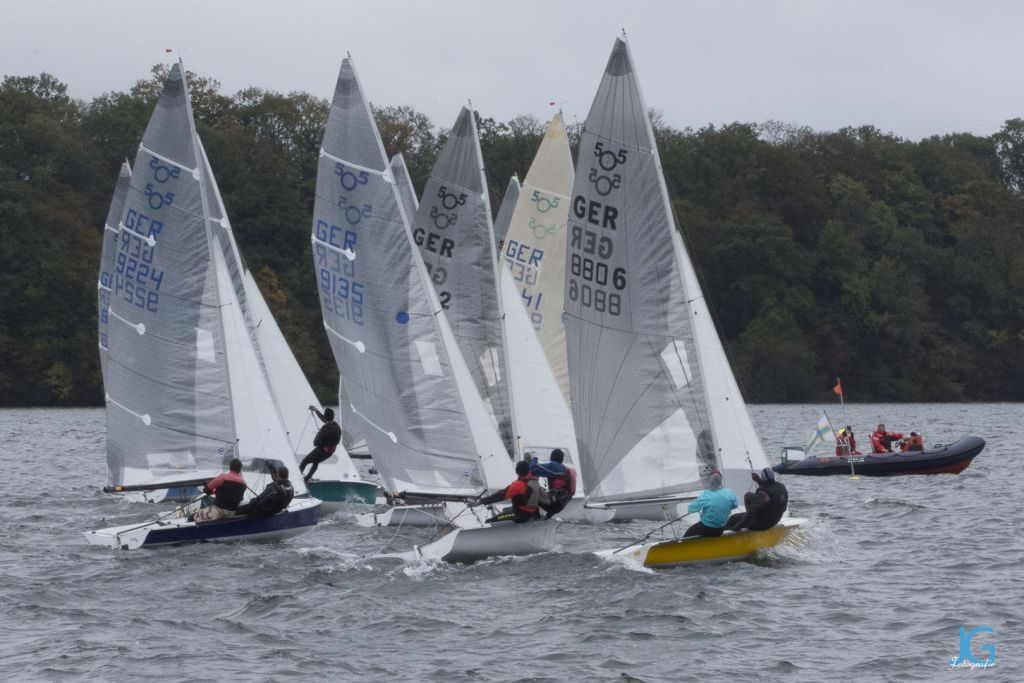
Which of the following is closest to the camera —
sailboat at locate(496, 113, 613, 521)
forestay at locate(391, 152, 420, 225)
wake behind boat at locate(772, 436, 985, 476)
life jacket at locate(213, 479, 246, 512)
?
life jacket at locate(213, 479, 246, 512)

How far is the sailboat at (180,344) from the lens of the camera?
2253cm

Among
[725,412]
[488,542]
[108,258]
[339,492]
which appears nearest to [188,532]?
[488,542]

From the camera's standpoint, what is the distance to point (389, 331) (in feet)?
70.8

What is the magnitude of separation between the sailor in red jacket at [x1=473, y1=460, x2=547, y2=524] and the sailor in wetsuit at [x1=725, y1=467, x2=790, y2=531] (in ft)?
7.70

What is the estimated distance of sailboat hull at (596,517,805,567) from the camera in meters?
19.2

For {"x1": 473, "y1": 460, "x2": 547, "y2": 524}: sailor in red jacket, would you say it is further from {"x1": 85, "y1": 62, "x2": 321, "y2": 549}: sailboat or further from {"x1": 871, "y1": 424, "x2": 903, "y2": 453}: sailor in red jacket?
{"x1": 871, "y1": 424, "x2": 903, "y2": 453}: sailor in red jacket

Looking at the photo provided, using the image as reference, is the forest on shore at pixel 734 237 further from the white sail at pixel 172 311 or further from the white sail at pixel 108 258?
the white sail at pixel 172 311

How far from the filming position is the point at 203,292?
897 inches

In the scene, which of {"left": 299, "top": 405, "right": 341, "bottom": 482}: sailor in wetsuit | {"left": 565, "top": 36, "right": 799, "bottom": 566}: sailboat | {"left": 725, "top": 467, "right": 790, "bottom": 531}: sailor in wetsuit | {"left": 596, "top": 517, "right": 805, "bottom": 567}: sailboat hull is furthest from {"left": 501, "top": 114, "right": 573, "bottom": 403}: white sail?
{"left": 725, "top": 467, "right": 790, "bottom": 531}: sailor in wetsuit

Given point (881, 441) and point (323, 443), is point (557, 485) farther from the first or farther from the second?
point (881, 441)

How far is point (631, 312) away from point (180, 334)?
6.78 metres

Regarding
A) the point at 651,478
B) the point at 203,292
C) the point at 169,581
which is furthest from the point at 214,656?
the point at 203,292

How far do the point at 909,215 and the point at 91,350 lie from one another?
4590 centimetres

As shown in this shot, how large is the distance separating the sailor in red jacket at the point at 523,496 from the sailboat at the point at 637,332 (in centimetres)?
118
